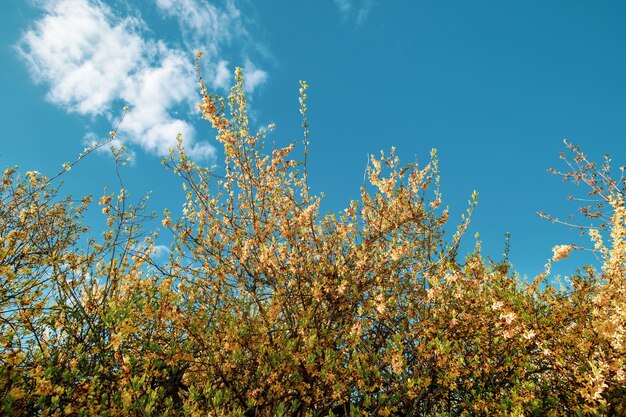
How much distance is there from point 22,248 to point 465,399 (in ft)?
24.8

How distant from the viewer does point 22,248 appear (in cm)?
625

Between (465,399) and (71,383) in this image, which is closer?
(71,383)

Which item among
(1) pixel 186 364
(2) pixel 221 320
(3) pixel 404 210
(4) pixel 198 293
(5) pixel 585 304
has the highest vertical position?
(3) pixel 404 210

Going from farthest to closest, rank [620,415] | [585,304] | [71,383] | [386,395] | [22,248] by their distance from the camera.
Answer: [22,248]
[585,304]
[386,395]
[620,415]
[71,383]

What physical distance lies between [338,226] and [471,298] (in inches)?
101

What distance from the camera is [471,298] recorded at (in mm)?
5258

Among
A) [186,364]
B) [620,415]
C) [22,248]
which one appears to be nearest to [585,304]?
[620,415]

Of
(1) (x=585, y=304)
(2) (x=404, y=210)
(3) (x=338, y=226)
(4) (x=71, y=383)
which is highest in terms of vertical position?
(2) (x=404, y=210)

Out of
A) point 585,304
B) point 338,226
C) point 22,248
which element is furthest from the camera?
point 338,226

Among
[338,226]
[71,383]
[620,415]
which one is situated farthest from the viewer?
[338,226]

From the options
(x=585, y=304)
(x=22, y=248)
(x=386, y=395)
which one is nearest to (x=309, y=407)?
(x=386, y=395)

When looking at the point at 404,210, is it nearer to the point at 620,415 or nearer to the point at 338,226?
the point at 338,226

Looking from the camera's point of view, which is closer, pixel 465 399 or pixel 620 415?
pixel 620 415

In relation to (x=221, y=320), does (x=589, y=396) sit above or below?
below
